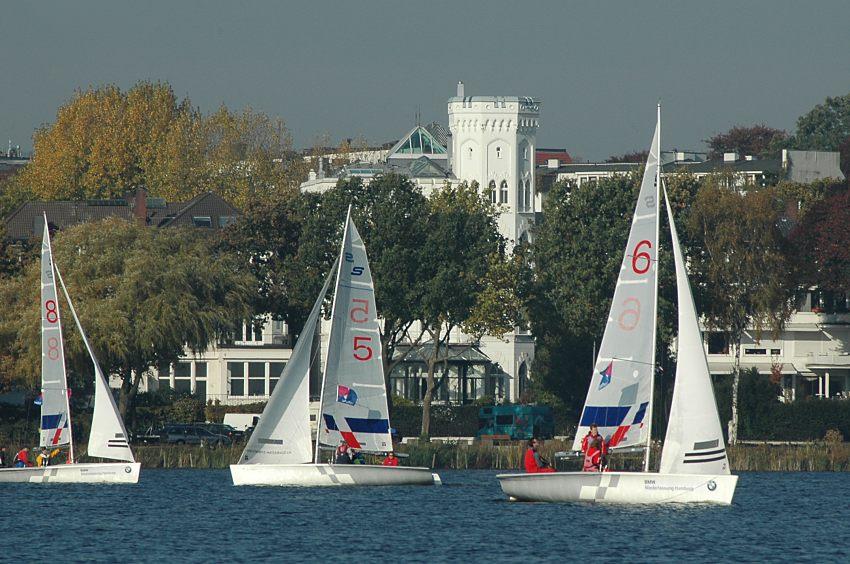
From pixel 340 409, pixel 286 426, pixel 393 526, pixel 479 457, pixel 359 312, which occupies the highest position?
pixel 359 312

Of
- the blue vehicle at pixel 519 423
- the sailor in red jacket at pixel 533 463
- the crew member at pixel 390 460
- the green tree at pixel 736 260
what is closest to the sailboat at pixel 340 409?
the crew member at pixel 390 460

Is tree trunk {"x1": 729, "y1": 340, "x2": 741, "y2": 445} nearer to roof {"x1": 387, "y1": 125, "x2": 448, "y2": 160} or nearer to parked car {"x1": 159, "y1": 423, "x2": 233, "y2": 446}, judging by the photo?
parked car {"x1": 159, "y1": 423, "x2": 233, "y2": 446}

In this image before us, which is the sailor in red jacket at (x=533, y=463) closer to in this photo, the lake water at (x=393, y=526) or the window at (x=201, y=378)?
the lake water at (x=393, y=526)

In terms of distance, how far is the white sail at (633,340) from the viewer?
49406 mm

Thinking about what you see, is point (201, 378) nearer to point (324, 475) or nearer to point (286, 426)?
point (286, 426)

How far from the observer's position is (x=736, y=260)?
299 ft

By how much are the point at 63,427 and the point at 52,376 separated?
1.87m

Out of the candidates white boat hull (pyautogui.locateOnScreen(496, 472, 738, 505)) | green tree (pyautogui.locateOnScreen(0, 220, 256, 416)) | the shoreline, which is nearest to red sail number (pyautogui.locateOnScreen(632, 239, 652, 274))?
white boat hull (pyautogui.locateOnScreen(496, 472, 738, 505))

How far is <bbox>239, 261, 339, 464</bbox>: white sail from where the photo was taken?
59562mm

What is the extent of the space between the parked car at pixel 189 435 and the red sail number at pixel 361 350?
90.9 feet

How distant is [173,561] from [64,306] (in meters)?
37.3

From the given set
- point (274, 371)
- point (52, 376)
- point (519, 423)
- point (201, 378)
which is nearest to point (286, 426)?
point (52, 376)

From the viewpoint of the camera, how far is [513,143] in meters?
117

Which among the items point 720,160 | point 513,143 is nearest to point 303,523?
point 513,143
